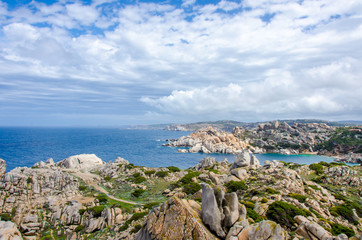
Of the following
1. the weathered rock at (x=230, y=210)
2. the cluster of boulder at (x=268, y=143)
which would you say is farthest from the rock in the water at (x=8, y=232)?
the cluster of boulder at (x=268, y=143)

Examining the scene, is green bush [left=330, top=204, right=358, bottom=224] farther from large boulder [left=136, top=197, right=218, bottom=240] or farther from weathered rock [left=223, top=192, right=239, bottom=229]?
large boulder [left=136, top=197, right=218, bottom=240]

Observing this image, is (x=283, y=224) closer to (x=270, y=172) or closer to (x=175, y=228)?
(x=175, y=228)

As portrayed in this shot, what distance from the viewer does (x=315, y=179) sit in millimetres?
46781

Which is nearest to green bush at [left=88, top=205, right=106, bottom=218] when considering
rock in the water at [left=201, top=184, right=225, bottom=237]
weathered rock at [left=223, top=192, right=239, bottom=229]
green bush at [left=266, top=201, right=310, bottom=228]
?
rock in the water at [left=201, top=184, right=225, bottom=237]

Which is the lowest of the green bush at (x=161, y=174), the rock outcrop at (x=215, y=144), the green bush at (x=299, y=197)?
the rock outcrop at (x=215, y=144)

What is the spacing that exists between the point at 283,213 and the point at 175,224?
1460 centimetres

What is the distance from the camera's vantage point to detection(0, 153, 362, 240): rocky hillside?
14.5m

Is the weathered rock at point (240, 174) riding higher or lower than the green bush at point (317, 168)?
higher

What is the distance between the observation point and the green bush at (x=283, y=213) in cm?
2073

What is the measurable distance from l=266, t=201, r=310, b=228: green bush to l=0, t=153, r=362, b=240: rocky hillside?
10cm

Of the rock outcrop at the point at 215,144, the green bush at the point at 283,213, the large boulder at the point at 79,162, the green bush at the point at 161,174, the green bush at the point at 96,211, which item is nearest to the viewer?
the green bush at the point at 283,213

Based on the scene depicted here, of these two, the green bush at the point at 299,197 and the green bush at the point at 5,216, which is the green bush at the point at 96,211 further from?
the green bush at the point at 299,197

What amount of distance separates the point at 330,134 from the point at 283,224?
21215 centimetres

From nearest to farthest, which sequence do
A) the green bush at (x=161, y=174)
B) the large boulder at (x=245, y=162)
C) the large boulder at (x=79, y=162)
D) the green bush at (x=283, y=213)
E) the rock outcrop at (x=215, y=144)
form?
the green bush at (x=283, y=213) < the large boulder at (x=245, y=162) < the green bush at (x=161, y=174) < the large boulder at (x=79, y=162) < the rock outcrop at (x=215, y=144)
